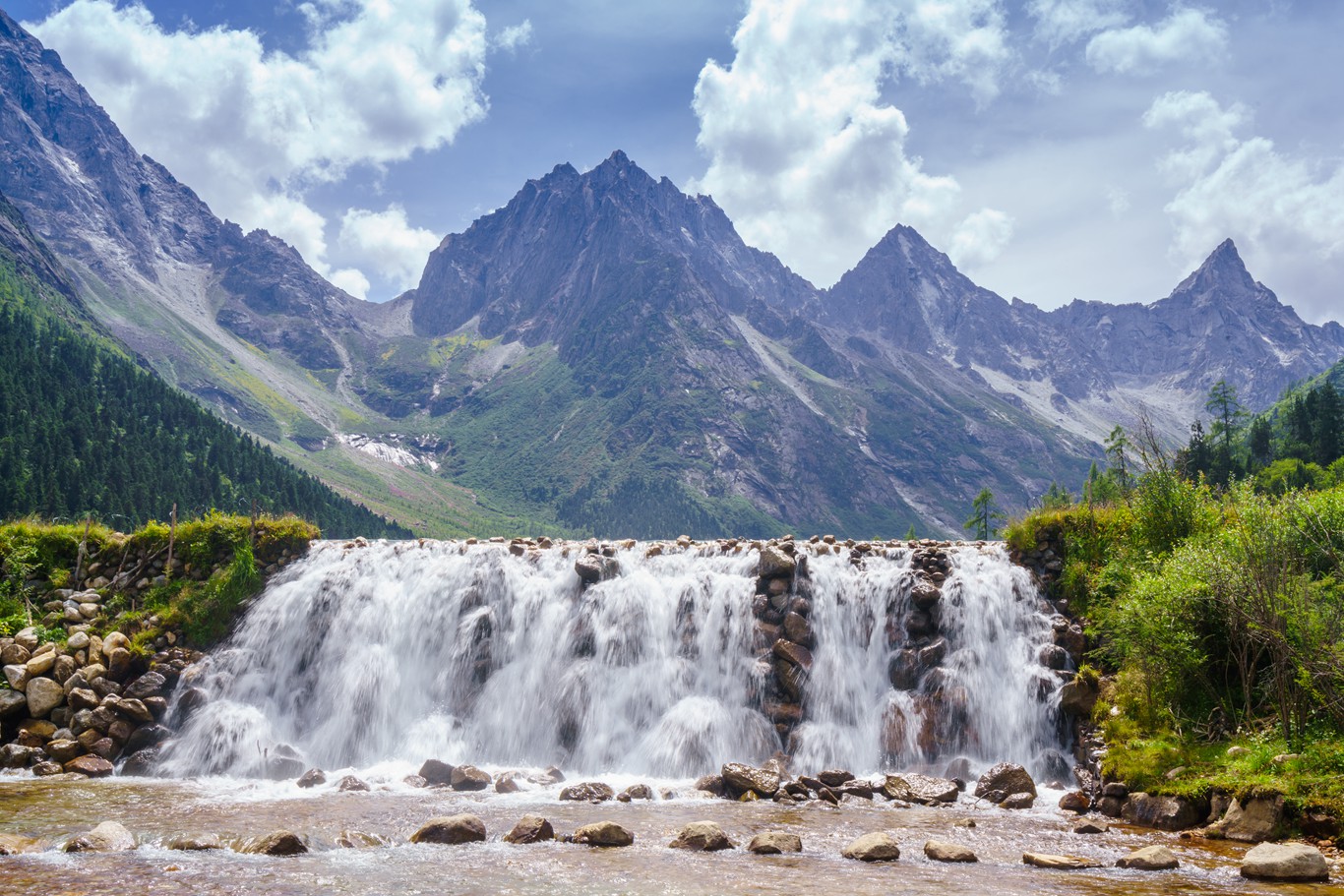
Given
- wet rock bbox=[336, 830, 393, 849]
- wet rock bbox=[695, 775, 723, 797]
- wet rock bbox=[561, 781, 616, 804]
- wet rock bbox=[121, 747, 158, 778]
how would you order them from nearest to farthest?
wet rock bbox=[336, 830, 393, 849], wet rock bbox=[561, 781, 616, 804], wet rock bbox=[695, 775, 723, 797], wet rock bbox=[121, 747, 158, 778]

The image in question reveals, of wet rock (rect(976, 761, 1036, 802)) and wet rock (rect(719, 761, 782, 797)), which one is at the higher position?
wet rock (rect(976, 761, 1036, 802))

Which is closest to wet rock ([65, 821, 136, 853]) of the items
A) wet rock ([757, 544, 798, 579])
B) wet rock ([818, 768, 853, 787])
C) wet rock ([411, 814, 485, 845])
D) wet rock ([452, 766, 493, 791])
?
wet rock ([411, 814, 485, 845])

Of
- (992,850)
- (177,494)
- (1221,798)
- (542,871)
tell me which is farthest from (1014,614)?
(177,494)

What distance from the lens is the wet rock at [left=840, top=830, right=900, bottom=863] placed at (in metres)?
15.6

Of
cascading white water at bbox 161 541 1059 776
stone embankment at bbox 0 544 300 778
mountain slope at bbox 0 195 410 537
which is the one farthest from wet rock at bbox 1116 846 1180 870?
mountain slope at bbox 0 195 410 537

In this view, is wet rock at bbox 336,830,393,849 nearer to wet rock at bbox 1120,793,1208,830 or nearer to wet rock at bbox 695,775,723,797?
wet rock at bbox 695,775,723,797

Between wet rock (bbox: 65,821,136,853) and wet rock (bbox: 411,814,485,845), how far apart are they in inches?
228

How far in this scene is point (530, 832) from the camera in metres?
16.8

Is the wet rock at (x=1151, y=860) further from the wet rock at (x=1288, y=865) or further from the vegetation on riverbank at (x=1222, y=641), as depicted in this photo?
the vegetation on riverbank at (x=1222, y=641)

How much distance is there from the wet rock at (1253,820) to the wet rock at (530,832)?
49.4ft

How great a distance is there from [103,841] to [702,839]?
41.1 feet

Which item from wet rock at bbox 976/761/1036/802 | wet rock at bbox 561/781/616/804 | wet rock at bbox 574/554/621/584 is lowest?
wet rock at bbox 561/781/616/804

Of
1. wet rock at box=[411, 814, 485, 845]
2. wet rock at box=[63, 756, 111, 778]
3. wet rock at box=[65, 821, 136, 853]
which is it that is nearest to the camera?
wet rock at box=[65, 821, 136, 853]

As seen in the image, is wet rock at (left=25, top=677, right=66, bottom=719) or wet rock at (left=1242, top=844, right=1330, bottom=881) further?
wet rock at (left=25, top=677, right=66, bottom=719)
